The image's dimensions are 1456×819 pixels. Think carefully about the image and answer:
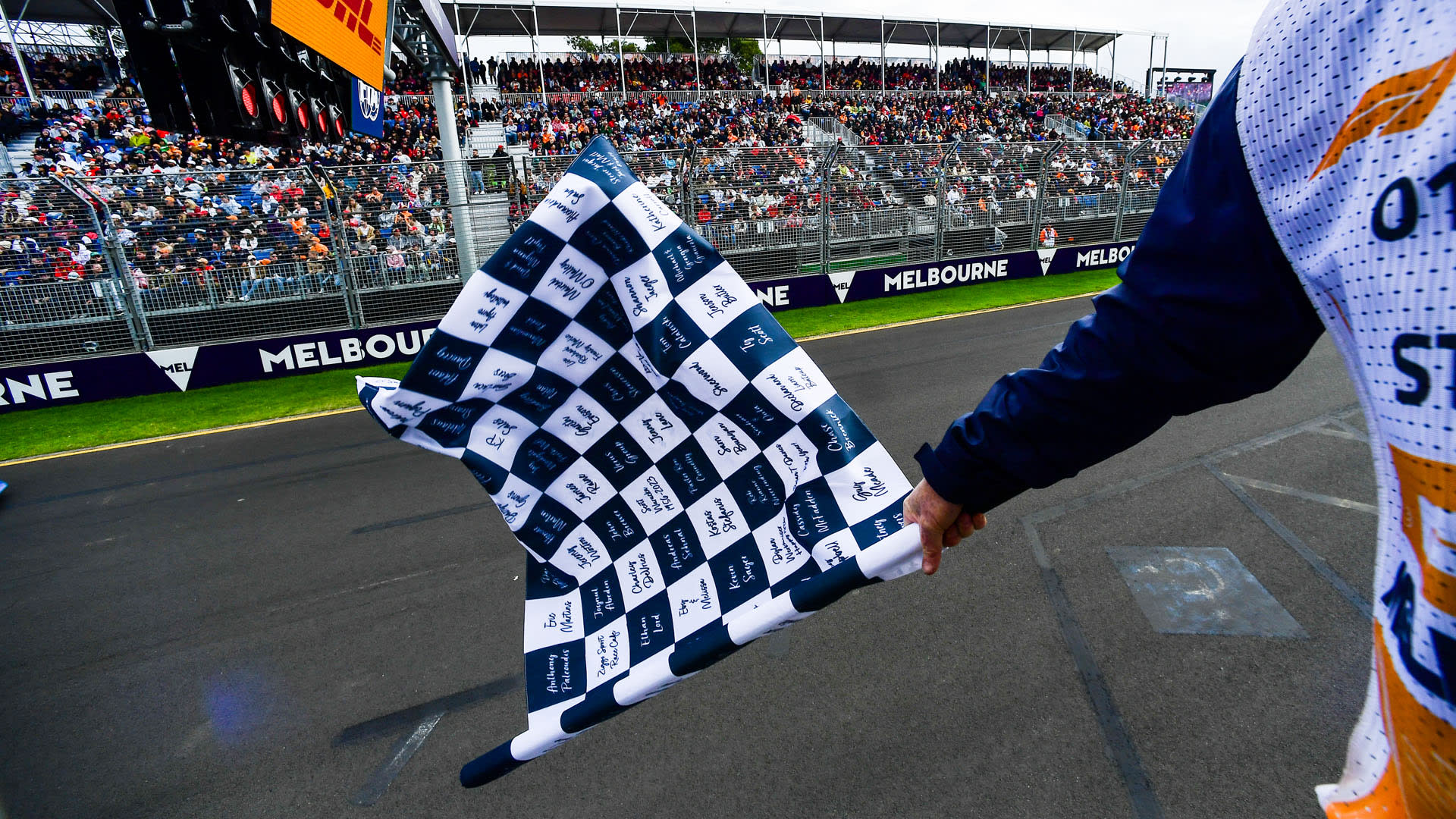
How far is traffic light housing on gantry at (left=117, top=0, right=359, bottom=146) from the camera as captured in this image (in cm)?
586

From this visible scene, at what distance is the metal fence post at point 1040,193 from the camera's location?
42.8ft

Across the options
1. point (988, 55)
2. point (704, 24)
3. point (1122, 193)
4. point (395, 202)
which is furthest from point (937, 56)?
point (395, 202)

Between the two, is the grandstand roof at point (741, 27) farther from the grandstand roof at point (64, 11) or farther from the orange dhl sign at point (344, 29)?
the orange dhl sign at point (344, 29)

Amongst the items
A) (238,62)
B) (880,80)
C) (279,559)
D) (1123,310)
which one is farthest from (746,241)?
(880,80)

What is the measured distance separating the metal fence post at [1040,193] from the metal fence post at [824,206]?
4619mm

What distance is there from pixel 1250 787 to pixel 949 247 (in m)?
11.4

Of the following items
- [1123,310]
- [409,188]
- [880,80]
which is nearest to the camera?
[1123,310]

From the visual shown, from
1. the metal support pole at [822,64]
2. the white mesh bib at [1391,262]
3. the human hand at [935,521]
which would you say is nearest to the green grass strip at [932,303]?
the human hand at [935,521]

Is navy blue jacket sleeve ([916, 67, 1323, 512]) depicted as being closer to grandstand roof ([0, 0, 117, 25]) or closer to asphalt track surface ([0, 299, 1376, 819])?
asphalt track surface ([0, 299, 1376, 819])

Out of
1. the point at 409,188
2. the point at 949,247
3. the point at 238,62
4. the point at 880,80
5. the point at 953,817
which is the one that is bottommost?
the point at 953,817

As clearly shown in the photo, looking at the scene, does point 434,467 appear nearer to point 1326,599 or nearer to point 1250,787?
point 1250,787

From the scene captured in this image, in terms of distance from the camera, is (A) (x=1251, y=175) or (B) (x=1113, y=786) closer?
(A) (x=1251, y=175)

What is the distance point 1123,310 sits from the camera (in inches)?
38.5

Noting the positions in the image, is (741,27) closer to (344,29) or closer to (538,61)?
(538,61)
